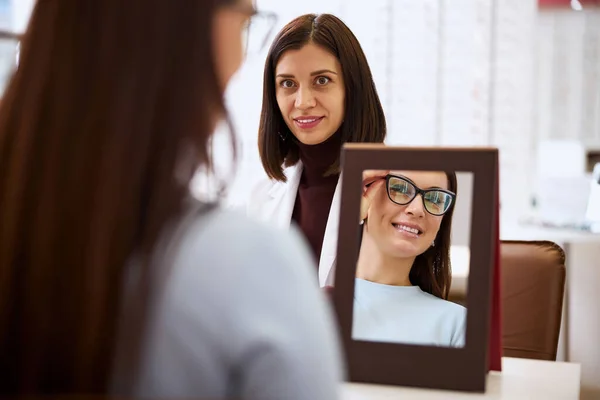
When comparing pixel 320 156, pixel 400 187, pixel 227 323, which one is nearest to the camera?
pixel 227 323

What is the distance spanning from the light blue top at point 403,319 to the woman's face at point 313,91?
45 cm

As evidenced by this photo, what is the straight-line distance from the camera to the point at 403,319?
1.03 m

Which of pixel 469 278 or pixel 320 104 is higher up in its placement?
pixel 320 104

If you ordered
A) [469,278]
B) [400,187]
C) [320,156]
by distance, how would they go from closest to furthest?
[469,278] < [400,187] < [320,156]

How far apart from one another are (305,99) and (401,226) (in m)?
0.39

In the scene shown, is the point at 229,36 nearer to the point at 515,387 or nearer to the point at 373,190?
the point at 373,190

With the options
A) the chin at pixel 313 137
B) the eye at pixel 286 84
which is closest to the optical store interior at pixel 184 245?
the chin at pixel 313 137

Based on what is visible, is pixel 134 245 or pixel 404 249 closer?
pixel 134 245

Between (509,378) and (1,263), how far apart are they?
30.5 inches

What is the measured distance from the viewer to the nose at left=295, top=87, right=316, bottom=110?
55.2 inches

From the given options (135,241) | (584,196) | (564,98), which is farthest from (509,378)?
(564,98)

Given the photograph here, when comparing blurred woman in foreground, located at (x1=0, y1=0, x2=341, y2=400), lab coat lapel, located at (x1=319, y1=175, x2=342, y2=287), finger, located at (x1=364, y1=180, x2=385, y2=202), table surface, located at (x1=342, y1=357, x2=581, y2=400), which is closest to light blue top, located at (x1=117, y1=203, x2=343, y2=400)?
blurred woman in foreground, located at (x1=0, y1=0, x2=341, y2=400)

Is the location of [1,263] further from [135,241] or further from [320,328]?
[320,328]

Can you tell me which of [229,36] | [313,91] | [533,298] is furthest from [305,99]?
[229,36]
